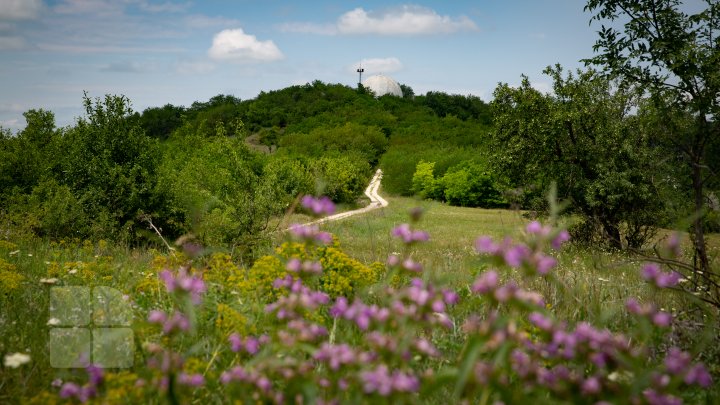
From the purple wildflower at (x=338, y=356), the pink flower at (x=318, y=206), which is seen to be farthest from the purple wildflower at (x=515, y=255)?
the pink flower at (x=318, y=206)

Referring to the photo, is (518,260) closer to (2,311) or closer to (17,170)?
(2,311)

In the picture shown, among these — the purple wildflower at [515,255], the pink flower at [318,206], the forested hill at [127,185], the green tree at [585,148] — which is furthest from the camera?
the green tree at [585,148]

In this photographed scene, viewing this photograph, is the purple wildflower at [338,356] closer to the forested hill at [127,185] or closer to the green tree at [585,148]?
the forested hill at [127,185]

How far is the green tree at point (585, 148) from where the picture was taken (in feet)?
57.7

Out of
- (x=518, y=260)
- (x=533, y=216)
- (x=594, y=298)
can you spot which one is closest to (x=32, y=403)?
(x=518, y=260)

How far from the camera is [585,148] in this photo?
1828 cm

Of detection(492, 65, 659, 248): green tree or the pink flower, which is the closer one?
the pink flower

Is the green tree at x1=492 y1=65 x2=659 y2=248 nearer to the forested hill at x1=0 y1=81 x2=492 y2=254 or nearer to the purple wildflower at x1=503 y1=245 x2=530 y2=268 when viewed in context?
the forested hill at x1=0 y1=81 x2=492 y2=254

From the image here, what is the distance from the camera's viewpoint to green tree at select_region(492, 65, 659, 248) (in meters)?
17.6

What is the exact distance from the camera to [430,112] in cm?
10144

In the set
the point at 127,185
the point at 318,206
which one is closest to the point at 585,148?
the point at 127,185

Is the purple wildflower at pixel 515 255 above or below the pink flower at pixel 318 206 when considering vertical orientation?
below

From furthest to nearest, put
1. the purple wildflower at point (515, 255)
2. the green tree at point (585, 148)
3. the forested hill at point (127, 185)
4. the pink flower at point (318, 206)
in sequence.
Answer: the green tree at point (585, 148) < the forested hill at point (127, 185) < the pink flower at point (318, 206) < the purple wildflower at point (515, 255)

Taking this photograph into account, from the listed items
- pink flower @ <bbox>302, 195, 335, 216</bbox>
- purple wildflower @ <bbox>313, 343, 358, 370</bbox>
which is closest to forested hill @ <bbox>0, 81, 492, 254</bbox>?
pink flower @ <bbox>302, 195, 335, 216</bbox>
